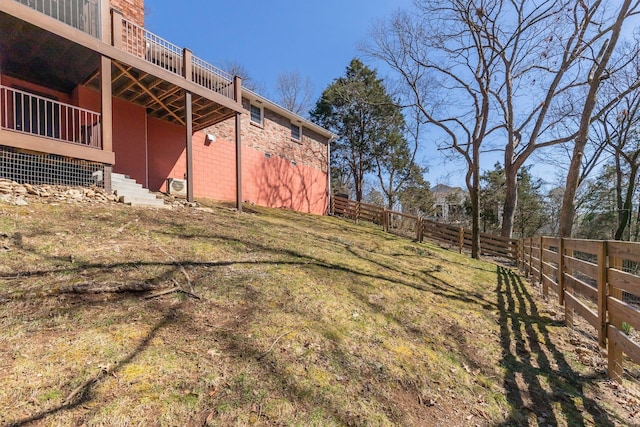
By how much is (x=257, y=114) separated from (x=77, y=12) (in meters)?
6.71

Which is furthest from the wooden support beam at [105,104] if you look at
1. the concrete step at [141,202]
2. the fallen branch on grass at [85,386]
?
the fallen branch on grass at [85,386]

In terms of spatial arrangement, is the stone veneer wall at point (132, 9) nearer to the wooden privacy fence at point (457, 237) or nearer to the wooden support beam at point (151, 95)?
the wooden support beam at point (151, 95)

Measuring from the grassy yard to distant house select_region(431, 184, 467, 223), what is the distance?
23396 mm

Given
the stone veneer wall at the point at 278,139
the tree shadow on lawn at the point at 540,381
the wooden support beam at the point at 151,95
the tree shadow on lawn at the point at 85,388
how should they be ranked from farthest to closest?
1. the stone veneer wall at the point at 278,139
2. the wooden support beam at the point at 151,95
3. the tree shadow on lawn at the point at 540,381
4. the tree shadow on lawn at the point at 85,388

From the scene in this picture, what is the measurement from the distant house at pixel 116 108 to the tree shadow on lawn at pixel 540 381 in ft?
24.5

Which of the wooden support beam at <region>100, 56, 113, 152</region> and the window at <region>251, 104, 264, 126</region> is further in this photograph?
the window at <region>251, 104, 264, 126</region>

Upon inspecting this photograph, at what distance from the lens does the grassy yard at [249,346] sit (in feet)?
5.71

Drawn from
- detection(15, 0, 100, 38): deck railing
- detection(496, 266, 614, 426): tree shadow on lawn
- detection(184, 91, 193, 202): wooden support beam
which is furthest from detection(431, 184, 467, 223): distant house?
detection(15, 0, 100, 38): deck railing

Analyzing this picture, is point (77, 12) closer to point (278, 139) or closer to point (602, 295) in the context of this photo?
point (278, 139)

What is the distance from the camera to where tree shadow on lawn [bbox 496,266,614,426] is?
7.07ft

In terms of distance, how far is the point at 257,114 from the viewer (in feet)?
41.1

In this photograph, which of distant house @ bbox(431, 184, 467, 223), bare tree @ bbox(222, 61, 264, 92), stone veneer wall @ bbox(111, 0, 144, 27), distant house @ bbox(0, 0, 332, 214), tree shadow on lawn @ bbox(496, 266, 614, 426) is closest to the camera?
tree shadow on lawn @ bbox(496, 266, 614, 426)

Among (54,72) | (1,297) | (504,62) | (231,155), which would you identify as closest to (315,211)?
(231,155)

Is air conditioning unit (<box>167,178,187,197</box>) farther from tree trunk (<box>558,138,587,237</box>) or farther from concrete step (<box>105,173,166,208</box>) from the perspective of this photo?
tree trunk (<box>558,138,587,237</box>)
